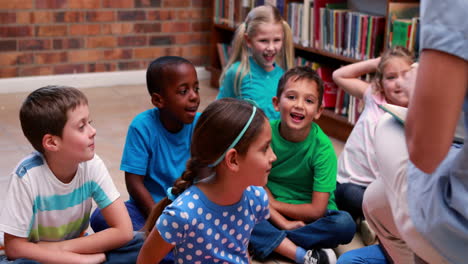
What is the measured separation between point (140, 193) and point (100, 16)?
2923 millimetres

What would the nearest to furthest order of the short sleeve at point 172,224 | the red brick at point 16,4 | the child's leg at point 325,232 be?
the short sleeve at point 172,224 → the child's leg at point 325,232 → the red brick at point 16,4

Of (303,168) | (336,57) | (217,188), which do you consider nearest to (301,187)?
(303,168)

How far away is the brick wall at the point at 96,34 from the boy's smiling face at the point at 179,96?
2690 mm

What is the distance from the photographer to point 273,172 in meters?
2.20

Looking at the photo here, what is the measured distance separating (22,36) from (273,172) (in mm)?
2880

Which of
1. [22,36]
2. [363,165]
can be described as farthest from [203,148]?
[22,36]

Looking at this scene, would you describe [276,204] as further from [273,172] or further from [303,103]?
[303,103]

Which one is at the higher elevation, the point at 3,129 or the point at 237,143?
the point at 237,143

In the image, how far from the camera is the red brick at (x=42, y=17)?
440 cm

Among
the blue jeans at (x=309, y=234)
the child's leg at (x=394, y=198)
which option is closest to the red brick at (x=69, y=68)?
the blue jeans at (x=309, y=234)

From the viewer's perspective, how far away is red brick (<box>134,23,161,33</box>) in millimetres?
4805

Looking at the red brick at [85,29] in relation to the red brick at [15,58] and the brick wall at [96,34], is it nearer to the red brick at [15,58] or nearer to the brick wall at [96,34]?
the brick wall at [96,34]

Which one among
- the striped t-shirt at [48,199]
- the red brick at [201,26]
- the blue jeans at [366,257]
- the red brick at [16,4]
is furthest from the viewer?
the red brick at [201,26]

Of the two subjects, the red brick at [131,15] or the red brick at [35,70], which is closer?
the red brick at [35,70]
